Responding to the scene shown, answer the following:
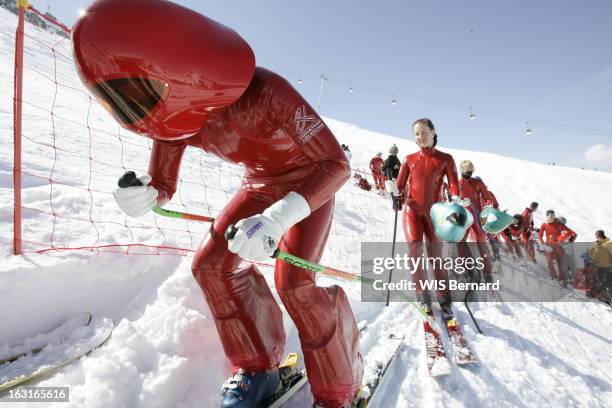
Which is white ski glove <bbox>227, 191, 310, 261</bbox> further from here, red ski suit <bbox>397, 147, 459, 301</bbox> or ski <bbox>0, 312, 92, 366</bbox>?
red ski suit <bbox>397, 147, 459, 301</bbox>

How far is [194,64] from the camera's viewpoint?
135cm

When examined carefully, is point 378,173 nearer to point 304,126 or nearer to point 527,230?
point 527,230

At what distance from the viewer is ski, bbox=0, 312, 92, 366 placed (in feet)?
6.40

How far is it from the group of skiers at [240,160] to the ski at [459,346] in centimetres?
127

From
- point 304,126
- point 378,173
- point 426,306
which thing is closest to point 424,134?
point 426,306

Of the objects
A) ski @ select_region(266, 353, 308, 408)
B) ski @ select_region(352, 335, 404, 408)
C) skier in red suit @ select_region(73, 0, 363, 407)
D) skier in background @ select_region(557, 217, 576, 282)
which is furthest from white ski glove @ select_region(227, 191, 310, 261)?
skier in background @ select_region(557, 217, 576, 282)

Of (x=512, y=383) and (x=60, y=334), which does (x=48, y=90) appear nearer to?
(x=60, y=334)

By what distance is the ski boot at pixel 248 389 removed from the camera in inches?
65.3

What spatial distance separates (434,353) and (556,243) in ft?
26.1

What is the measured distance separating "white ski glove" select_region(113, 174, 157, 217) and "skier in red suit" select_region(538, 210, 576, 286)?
9.06 m

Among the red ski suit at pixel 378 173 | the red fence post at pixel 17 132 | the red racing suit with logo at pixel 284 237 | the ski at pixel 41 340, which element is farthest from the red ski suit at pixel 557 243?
Result: the red fence post at pixel 17 132

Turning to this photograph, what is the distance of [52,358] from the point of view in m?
1.96

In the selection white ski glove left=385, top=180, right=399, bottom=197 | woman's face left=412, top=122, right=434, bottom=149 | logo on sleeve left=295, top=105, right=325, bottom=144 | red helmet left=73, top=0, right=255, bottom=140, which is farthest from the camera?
white ski glove left=385, top=180, right=399, bottom=197

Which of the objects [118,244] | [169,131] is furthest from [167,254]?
[169,131]
